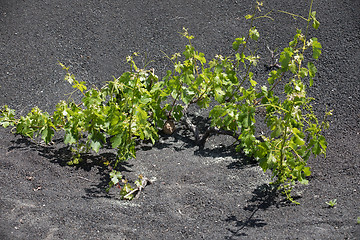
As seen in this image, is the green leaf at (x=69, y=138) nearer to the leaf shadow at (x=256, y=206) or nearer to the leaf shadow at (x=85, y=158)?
the leaf shadow at (x=85, y=158)

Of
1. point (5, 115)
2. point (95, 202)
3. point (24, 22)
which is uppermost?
point (24, 22)

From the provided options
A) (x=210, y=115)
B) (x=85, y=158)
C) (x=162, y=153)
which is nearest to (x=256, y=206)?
(x=210, y=115)

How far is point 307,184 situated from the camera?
10.8 ft

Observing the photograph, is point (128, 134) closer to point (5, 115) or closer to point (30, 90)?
point (5, 115)

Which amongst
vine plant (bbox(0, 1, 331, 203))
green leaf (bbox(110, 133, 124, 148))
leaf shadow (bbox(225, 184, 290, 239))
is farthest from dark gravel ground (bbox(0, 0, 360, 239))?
green leaf (bbox(110, 133, 124, 148))

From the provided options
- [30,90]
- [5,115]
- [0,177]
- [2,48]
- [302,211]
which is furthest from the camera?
[2,48]

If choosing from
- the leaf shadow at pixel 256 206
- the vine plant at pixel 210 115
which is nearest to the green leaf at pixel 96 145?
the vine plant at pixel 210 115

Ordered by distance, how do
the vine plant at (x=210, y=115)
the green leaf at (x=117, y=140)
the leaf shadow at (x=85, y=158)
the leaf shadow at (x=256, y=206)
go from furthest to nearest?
the leaf shadow at (x=85, y=158)
the green leaf at (x=117, y=140)
the vine plant at (x=210, y=115)
the leaf shadow at (x=256, y=206)

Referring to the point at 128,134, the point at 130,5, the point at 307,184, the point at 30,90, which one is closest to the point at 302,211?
the point at 307,184

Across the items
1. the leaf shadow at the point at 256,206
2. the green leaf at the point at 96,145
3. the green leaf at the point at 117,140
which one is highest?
the green leaf at the point at 117,140

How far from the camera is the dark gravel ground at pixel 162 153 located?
9.36 ft

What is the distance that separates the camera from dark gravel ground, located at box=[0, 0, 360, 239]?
2852 millimetres

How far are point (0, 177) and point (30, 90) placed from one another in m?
1.61

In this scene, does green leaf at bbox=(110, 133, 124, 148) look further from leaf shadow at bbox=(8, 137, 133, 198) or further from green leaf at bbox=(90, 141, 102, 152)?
leaf shadow at bbox=(8, 137, 133, 198)
